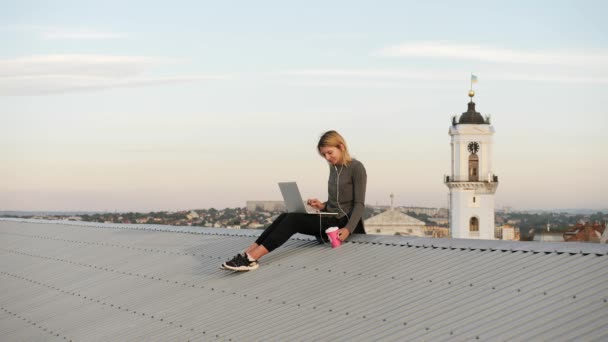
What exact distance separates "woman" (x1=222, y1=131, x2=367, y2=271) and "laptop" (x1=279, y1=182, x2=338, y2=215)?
0.06 metres

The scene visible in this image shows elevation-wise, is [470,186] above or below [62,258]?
above

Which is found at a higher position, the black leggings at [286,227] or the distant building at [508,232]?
the distant building at [508,232]

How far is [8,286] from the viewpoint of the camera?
14.2m

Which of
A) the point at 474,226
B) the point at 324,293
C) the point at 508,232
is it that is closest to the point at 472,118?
the point at 474,226

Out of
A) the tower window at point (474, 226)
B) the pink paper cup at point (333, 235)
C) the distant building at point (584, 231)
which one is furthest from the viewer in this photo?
the tower window at point (474, 226)

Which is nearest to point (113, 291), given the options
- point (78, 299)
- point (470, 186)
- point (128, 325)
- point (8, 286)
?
point (78, 299)

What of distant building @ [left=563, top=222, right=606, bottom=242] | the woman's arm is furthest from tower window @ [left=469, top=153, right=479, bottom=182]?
the woman's arm

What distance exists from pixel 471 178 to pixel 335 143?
114382 mm

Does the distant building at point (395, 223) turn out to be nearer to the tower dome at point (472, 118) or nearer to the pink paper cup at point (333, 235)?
the tower dome at point (472, 118)

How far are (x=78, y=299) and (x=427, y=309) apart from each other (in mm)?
5569

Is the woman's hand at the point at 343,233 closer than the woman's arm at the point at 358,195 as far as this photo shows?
No

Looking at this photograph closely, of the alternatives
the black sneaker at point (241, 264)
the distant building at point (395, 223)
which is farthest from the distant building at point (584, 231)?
the black sneaker at point (241, 264)

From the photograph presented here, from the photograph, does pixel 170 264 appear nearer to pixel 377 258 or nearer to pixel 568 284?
pixel 377 258

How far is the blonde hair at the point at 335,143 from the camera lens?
10703 millimetres
